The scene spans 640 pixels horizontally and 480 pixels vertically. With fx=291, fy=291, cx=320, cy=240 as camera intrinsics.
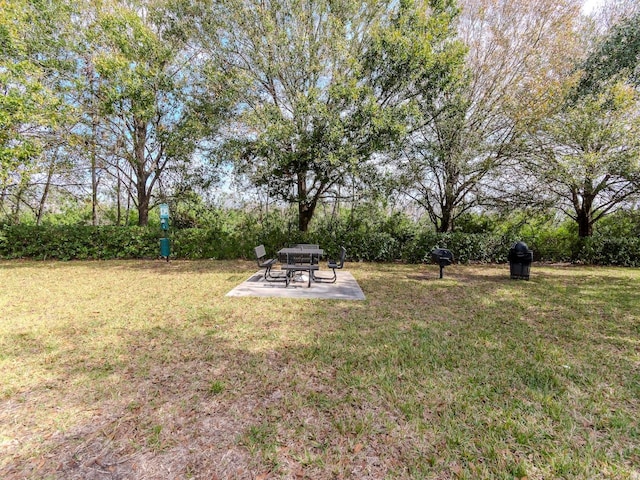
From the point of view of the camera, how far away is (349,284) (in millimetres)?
7355

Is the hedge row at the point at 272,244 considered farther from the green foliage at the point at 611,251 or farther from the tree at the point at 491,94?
the tree at the point at 491,94

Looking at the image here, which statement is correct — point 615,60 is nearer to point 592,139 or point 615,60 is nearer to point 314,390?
point 592,139

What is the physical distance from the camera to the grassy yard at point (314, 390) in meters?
1.96

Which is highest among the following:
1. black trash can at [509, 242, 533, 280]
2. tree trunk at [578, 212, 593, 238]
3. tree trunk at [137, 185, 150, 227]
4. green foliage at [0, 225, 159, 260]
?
tree trunk at [137, 185, 150, 227]

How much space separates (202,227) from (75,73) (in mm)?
6911

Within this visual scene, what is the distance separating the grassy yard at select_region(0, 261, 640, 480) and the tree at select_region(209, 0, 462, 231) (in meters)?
5.28

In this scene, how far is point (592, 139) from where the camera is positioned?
8.88 m

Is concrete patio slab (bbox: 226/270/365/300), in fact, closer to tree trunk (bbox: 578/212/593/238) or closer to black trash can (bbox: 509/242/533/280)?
black trash can (bbox: 509/242/533/280)

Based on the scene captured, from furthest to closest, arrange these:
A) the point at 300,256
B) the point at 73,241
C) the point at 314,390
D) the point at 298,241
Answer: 1. the point at 298,241
2. the point at 73,241
3. the point at 300,256
4. the point at 314,390

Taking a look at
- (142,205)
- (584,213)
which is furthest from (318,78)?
(584,213)

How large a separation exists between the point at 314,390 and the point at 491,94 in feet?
40.4

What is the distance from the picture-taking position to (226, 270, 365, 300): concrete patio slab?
20.1ft

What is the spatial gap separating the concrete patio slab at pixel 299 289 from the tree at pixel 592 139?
7.99 metres

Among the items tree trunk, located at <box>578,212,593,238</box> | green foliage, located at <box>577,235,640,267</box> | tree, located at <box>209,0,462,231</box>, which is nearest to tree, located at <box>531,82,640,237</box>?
tree trunk, located at <box>578,212,593,238</box>
